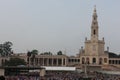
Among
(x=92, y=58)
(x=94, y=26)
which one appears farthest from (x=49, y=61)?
(x=94, y=26)

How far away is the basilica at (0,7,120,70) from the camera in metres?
107

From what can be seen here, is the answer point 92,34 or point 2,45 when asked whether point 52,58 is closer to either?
point 92,34

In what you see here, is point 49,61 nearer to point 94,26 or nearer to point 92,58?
point 92,58

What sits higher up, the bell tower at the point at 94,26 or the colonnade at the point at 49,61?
the bell tower at the point at 94,26

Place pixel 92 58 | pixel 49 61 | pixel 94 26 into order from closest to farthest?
pixel 94 26, pixel 92 58, pixel 49 61

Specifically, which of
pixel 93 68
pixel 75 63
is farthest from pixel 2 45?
pixel 93 68

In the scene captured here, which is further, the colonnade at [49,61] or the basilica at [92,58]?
the colonnade at [49,61]

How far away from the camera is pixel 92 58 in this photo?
109125 mm

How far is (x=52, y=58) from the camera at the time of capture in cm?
11356

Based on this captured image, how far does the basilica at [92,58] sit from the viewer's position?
Answer: 107000 millimetres

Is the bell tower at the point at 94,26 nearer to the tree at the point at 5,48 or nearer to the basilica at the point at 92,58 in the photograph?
the basilica at the point at 92,58

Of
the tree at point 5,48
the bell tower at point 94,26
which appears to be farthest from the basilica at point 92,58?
the tree at point 5,48

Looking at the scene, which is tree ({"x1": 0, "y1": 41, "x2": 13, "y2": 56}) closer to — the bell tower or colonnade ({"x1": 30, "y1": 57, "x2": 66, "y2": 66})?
colonnade ({"x1": 30, "y1": 57, "x2": 66, "y2": 66})

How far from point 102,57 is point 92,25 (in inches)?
395
